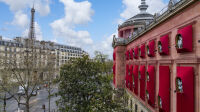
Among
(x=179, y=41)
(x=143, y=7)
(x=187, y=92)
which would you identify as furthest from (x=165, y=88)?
(x=143, y=7)

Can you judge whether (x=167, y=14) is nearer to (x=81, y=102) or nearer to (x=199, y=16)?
(x=199, y=16)

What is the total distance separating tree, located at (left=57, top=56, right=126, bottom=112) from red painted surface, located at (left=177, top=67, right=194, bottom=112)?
665 cm

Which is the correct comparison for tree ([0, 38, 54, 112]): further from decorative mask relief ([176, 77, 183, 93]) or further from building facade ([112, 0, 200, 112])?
decorative mask relief ([176, 77, 183, 93])

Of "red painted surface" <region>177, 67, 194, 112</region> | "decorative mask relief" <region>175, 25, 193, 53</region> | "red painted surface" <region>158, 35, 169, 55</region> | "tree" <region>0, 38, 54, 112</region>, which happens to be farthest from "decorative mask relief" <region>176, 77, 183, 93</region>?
"tree" <region>0, 38, 54, 112</region>

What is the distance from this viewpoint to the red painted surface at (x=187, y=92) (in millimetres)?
11000

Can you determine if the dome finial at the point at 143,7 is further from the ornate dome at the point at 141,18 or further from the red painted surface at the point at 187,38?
the red painted surface at the point at 187,38

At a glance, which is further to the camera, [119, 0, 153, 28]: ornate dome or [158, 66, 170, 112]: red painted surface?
[119, 0, 153, 28]: ornate dome

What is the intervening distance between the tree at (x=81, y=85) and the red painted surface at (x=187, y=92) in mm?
6646

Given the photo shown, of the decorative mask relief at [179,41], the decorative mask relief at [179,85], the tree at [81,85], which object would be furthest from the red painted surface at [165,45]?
the tree at [81,85]

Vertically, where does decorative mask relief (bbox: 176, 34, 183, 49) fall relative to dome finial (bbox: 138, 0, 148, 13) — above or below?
below

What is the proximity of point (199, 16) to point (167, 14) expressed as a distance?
4.46 m

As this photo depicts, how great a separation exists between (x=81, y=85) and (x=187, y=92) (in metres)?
10.2

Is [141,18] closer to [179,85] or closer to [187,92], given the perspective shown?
[179,85]

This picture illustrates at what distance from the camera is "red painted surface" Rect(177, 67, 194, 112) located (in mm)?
11000
